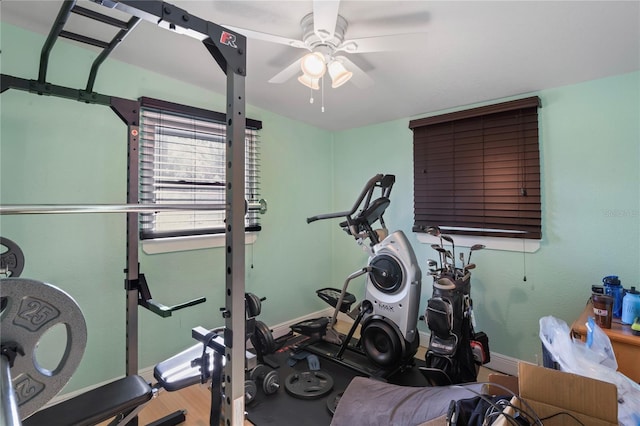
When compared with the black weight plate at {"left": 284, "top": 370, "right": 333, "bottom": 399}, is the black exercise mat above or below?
below

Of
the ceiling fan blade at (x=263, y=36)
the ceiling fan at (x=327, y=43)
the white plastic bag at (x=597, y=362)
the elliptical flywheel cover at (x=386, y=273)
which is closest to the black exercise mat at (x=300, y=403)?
the elliptical flywheel cover at (x=386, y=273)

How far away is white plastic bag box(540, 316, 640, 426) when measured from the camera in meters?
1.18

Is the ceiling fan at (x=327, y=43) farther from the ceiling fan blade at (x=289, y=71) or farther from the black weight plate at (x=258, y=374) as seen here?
the black weight plate at (x=258, y=374)

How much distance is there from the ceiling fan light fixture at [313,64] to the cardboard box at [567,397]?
1685 millimetres

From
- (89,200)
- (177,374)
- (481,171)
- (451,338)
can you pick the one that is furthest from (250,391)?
(481,171)

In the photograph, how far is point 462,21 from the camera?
1.54 meters

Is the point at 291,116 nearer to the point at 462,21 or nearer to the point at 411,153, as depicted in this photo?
the point at 411,153

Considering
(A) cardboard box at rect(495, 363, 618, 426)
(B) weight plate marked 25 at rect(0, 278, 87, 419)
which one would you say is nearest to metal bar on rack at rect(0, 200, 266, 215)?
(B) weight plate marked 25 at rect(0, 278, 87, 419)

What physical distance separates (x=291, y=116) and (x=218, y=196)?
1112 millimetres

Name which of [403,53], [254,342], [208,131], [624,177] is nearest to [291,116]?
[208,131]

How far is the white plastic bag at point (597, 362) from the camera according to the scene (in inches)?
46.6

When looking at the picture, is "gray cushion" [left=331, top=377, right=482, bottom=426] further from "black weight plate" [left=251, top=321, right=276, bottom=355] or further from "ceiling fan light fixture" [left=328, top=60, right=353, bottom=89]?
"ceiling fan light fixture" [left=328, top=60, right=353, bottom=89]

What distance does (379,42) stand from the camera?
57.1 inches

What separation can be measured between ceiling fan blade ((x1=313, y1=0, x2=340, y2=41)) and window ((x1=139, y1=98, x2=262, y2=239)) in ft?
4.38
